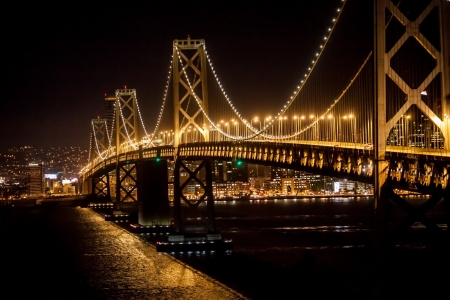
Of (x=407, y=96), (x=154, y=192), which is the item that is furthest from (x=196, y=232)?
(x=407, y=96)

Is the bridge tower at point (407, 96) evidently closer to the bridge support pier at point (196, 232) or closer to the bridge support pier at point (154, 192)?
the bridge support pier at point (196, 232)

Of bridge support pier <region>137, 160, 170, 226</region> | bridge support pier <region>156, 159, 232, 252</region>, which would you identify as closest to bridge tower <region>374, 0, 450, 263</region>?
bridge support pier <region>156, 159, 232, 252</region>

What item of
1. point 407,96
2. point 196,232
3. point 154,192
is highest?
point 407,96

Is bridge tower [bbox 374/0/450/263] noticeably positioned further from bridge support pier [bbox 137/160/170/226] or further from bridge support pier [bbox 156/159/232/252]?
bridge support pier [bbox 137/160/170/226]

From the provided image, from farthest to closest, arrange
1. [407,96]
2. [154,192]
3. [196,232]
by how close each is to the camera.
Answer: [154,192]
[196,232]
[407,96]

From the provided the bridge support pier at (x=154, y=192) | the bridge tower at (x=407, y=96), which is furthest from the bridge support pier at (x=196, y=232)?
the bridge tower at (x=407, y=96)

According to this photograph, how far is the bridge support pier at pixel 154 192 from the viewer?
4141cm

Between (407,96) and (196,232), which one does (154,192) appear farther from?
(407,96)

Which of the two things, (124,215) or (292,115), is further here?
(124,215)

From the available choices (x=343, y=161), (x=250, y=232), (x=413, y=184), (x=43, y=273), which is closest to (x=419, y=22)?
(x=413, y=184)

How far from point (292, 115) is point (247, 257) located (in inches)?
303

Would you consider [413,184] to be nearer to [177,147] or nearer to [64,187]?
[177,147]

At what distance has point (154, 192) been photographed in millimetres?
41469

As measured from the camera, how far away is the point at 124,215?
57.5m
